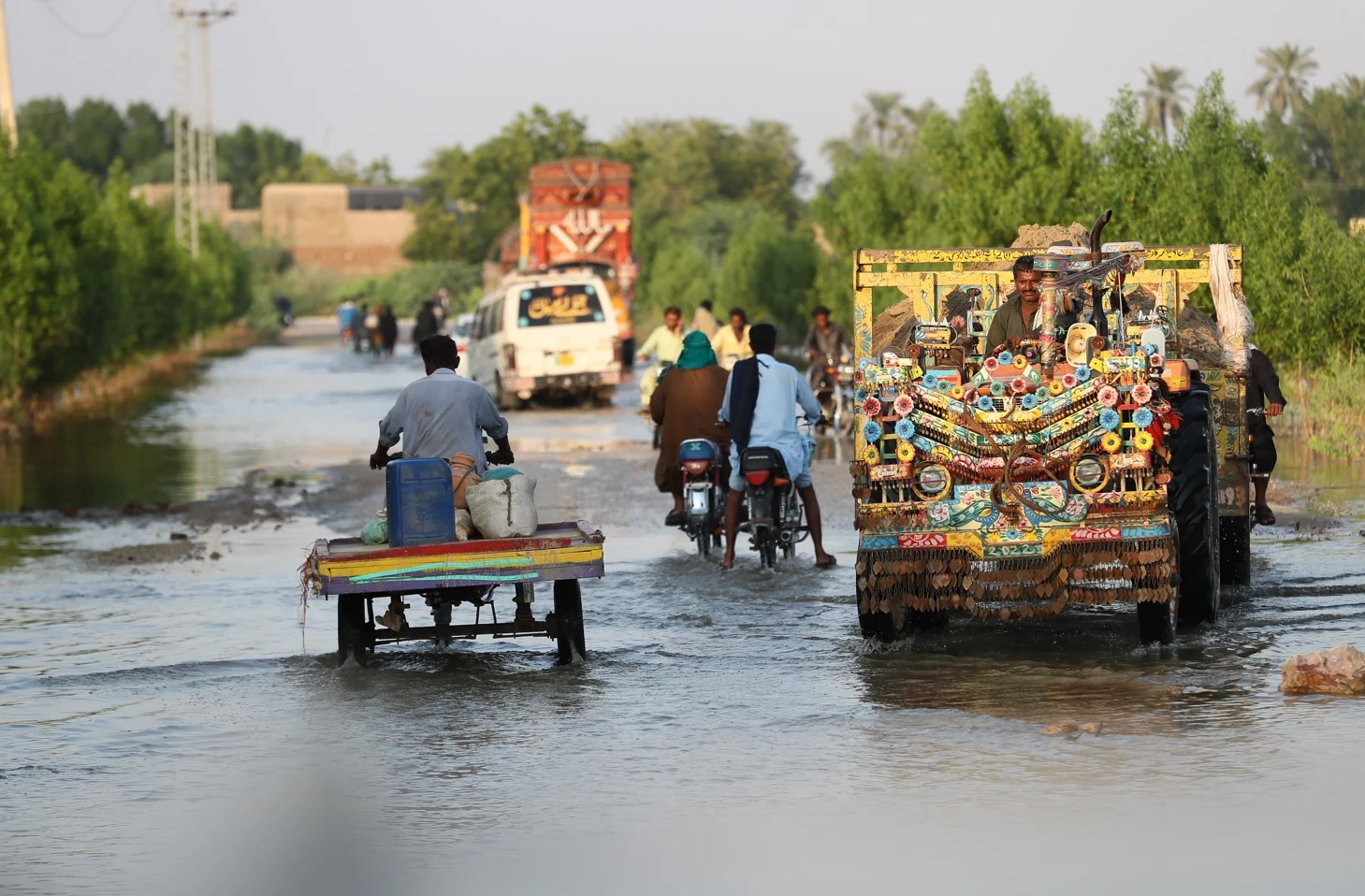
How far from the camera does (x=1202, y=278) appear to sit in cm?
1352

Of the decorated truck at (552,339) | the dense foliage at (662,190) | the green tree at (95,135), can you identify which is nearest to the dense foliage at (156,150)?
the green tree at (95,135)

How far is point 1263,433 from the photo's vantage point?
51.2ft

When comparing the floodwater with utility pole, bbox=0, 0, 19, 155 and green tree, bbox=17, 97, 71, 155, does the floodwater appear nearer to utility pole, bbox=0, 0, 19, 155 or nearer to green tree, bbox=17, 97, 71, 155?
utility pole, bbox=0, 0, 19, 155

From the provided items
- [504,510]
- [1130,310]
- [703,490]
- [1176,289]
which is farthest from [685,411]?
[504,510]

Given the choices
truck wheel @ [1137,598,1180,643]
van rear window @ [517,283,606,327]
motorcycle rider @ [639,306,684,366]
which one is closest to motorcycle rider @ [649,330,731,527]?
truck wheel @ [1137,598,1180,643]

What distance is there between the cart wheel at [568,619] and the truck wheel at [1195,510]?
3.07 meters

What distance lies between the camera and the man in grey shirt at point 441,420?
36.6ft

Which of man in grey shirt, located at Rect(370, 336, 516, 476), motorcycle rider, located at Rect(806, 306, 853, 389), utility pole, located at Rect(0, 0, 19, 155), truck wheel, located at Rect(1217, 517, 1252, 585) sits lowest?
truck wheel, located at Rect(1217, 517, 1252, 585)

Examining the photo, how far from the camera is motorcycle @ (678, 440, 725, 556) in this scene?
1538 cm

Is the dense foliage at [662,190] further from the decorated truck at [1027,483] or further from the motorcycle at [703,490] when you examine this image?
the decorated truck at [1027,483]

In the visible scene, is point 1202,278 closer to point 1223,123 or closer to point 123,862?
point 123,862

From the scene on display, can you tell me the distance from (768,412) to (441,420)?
3.80 m

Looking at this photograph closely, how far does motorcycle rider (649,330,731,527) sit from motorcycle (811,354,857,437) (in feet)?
31.6

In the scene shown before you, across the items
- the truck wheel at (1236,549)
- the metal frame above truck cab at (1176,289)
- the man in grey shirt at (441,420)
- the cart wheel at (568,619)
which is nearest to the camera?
the cart wheel at (568,619)
